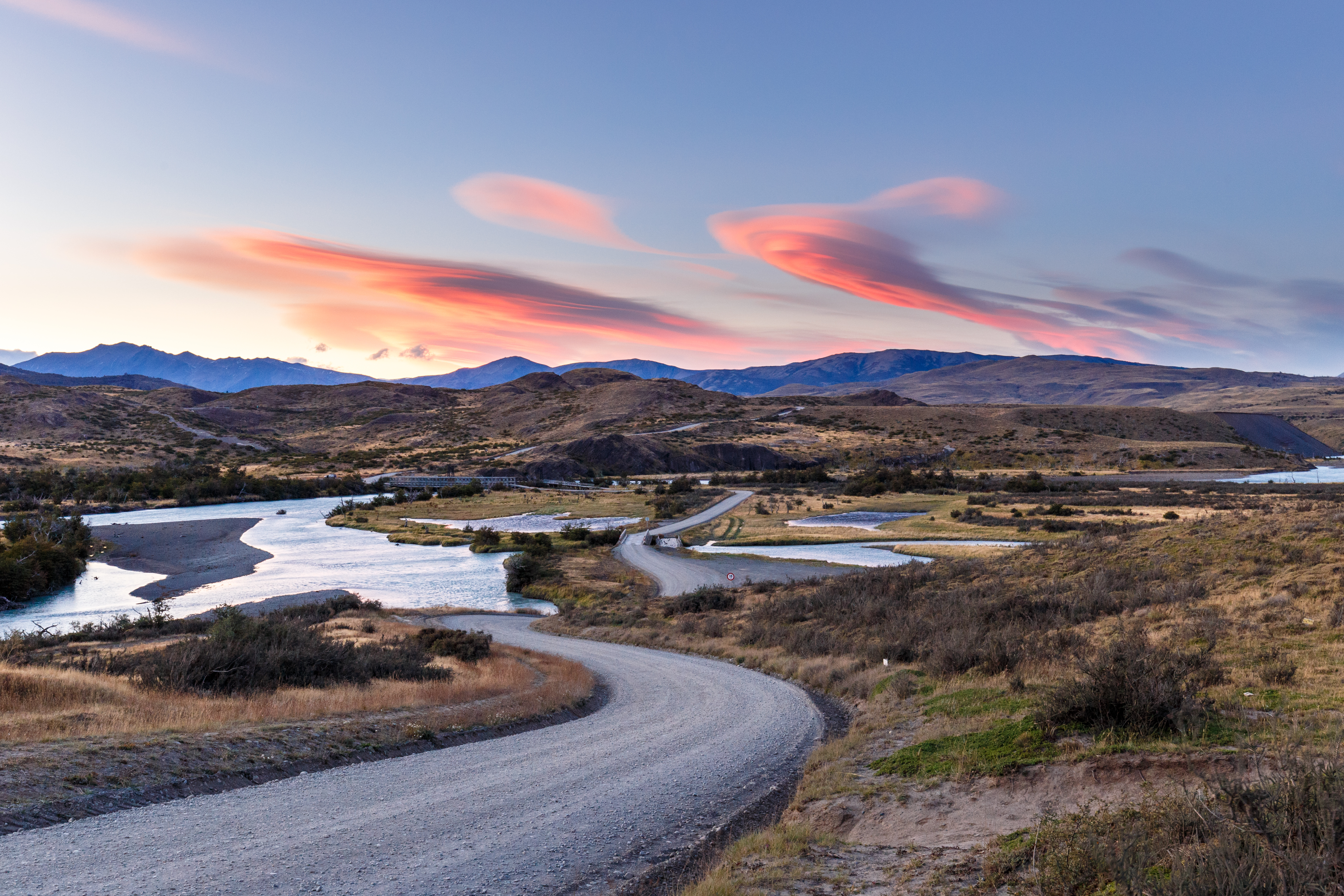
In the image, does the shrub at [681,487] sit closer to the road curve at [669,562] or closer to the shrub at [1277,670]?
the road curve at [669,562]

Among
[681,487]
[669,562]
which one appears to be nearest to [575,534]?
[669,562]

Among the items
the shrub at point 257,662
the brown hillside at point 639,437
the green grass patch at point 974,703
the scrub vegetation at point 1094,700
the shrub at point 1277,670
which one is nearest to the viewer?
the scrub vegetation at point 1094,700

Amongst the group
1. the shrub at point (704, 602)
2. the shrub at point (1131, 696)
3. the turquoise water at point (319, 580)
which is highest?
the shrub at point (1131, 696)

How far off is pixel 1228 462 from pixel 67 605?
397ft

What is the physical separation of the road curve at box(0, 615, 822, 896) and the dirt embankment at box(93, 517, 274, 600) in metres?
38.7

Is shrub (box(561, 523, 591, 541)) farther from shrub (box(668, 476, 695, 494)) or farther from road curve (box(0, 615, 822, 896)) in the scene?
road curve (box(0, 615, 822, 896))

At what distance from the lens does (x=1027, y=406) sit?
161 meters

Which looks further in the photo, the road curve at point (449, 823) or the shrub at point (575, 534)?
the shrub at point (575, 534)

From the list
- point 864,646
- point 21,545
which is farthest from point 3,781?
point 21,545

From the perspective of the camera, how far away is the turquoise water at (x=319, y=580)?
39.0 m

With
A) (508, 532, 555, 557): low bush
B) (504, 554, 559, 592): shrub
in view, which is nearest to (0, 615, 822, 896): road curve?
(504, 554, 559, 592): shrub

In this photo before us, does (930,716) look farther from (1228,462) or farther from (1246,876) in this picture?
(1228,462)

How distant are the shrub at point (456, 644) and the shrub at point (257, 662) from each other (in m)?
2.74

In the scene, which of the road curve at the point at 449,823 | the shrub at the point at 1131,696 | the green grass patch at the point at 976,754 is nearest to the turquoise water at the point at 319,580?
the road curve at the point at 449,823
